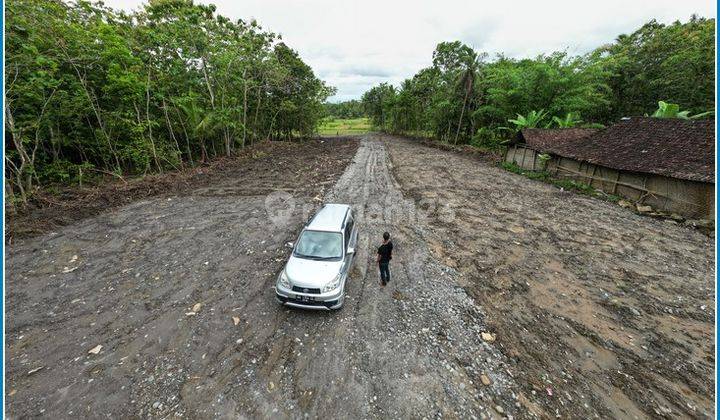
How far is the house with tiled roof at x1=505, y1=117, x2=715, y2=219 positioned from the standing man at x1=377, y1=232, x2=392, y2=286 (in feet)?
46.5

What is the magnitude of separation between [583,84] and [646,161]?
48.1ft

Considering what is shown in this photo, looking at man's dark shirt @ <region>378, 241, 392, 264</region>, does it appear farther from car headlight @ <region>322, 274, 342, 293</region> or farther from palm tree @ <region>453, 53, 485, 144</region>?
palm tree @ <region>453, 53, 485, 144</region>

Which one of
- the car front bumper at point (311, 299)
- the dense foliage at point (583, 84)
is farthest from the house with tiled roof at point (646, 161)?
the car front bumper at point (311, 299)

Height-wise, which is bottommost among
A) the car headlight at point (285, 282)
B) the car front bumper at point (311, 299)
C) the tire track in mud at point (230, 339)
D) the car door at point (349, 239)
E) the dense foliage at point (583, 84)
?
the tire track in mud at point (230, 339)

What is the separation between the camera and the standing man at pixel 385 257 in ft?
21.3

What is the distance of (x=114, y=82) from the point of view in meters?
13.4

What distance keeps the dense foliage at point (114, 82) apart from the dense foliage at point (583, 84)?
2176 cm

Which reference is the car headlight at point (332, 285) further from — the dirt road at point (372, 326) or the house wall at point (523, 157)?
the house wall at point (523, 157)

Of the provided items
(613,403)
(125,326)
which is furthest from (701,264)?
(125,326)

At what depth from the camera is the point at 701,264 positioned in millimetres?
8273

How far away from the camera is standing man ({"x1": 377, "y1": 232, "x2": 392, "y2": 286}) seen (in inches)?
256

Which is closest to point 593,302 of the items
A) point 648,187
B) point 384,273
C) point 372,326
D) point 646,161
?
point 384,273

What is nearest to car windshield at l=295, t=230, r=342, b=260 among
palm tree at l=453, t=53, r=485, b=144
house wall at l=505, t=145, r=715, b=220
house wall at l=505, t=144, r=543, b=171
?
house wall at l=505, t=145, r=715, b=220

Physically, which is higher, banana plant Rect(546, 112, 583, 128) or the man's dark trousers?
banana plant Rect(546, 112, 583, 128)
